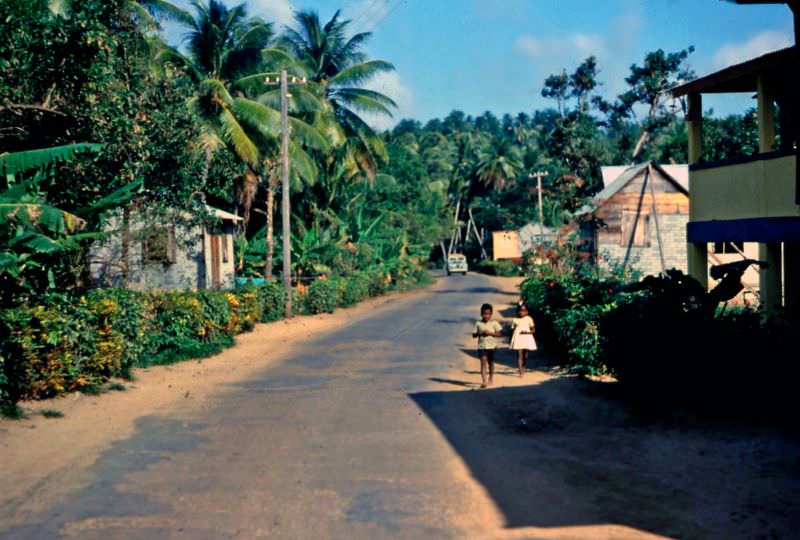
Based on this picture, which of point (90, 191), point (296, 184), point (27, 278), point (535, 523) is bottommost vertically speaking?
Result: point (535, 523)

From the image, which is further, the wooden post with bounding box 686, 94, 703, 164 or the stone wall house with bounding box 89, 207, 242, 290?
the stone wall house with bounding box 89, 207, 242, 290

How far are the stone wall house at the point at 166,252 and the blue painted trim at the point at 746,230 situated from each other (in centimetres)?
1191

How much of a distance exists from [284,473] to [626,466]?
11.6 feet

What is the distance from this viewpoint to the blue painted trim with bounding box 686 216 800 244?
13.7 metres

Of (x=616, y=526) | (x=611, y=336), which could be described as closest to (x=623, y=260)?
(x=611, y=336)

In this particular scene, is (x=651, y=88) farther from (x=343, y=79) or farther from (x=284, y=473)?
(x=284, y=473)

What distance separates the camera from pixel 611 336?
43.2 feet

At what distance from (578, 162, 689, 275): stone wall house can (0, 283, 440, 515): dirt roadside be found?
570 inches

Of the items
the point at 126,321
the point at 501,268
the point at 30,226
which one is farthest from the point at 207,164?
the point at 501,268

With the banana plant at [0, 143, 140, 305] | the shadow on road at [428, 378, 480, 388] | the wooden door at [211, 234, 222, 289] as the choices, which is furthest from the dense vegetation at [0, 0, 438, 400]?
the shadow on road at [428, 378, 480, 388]

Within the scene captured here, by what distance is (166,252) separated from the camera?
89.7ft

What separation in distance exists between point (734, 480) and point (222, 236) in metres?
26.7

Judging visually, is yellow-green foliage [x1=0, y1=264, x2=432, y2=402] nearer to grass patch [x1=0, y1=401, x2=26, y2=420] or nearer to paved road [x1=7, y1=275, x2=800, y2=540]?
grass patch [x1=0, y1=401, x2=26, y2=420]

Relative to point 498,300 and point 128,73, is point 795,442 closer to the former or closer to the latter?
point 128,73
